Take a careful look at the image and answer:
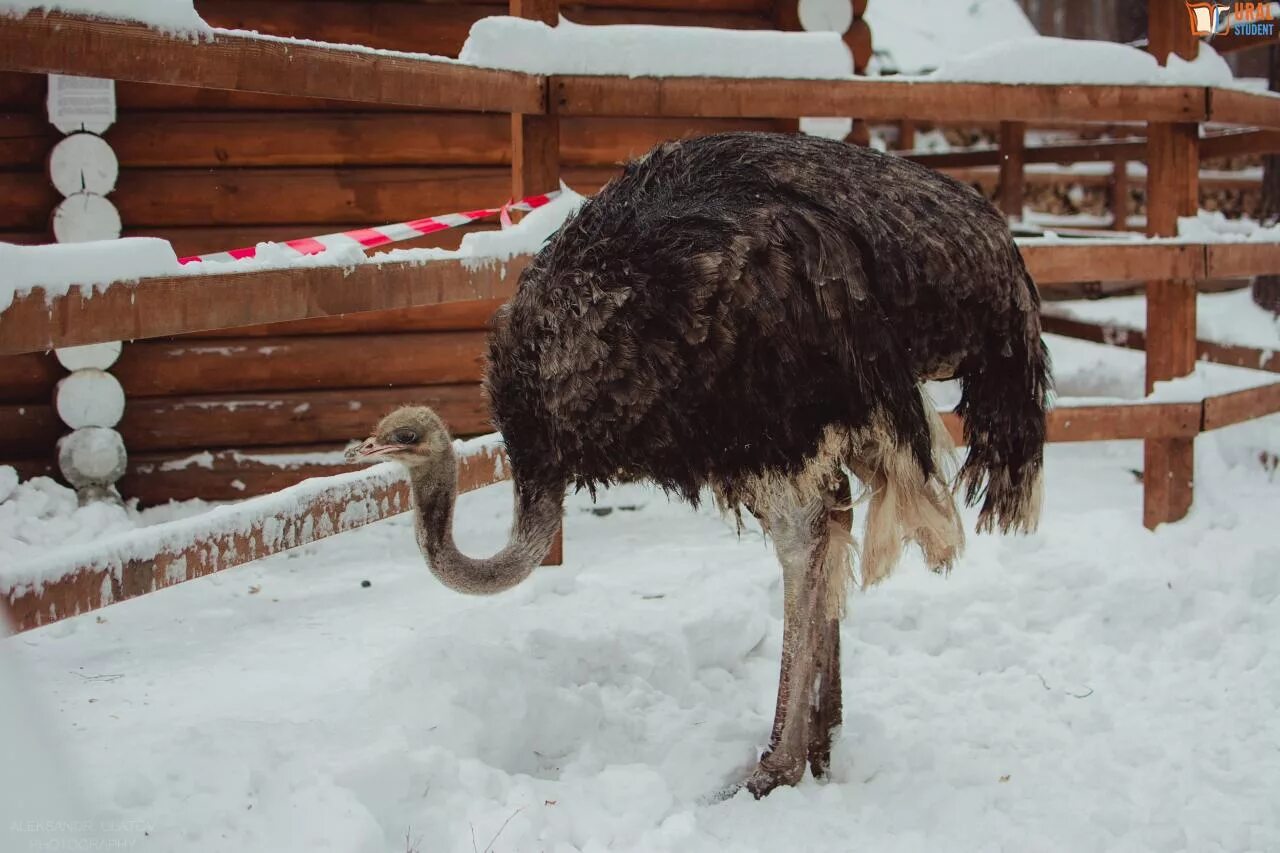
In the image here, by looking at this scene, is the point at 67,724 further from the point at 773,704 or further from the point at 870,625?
the point at 870,625

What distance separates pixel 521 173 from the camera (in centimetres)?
408

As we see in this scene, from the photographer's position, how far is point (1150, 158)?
477 centimetres

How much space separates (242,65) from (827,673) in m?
1.98

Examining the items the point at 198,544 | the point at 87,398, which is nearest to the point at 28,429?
the point at 87,398

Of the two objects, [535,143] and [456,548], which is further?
[535,143]

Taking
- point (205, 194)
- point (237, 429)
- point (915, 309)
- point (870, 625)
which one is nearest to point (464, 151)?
point (205, 194)

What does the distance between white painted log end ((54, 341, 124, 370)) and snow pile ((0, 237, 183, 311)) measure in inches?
112

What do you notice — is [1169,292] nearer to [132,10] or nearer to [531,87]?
[531,87]

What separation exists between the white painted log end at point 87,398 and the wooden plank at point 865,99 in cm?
247

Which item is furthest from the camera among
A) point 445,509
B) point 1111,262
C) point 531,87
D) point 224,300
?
point 1111,262

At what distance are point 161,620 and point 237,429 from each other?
5.55ft

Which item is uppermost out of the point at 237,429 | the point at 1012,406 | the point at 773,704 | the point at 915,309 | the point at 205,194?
the point at 205,194

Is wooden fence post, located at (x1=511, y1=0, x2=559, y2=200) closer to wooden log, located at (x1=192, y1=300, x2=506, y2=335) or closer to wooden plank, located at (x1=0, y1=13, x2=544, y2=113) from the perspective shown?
wooden plank, located at (x1=0, y1=13, x2=544, y2=113)

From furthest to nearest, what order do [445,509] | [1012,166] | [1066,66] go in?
[1012,166]
[1066,66]
[445,509]
